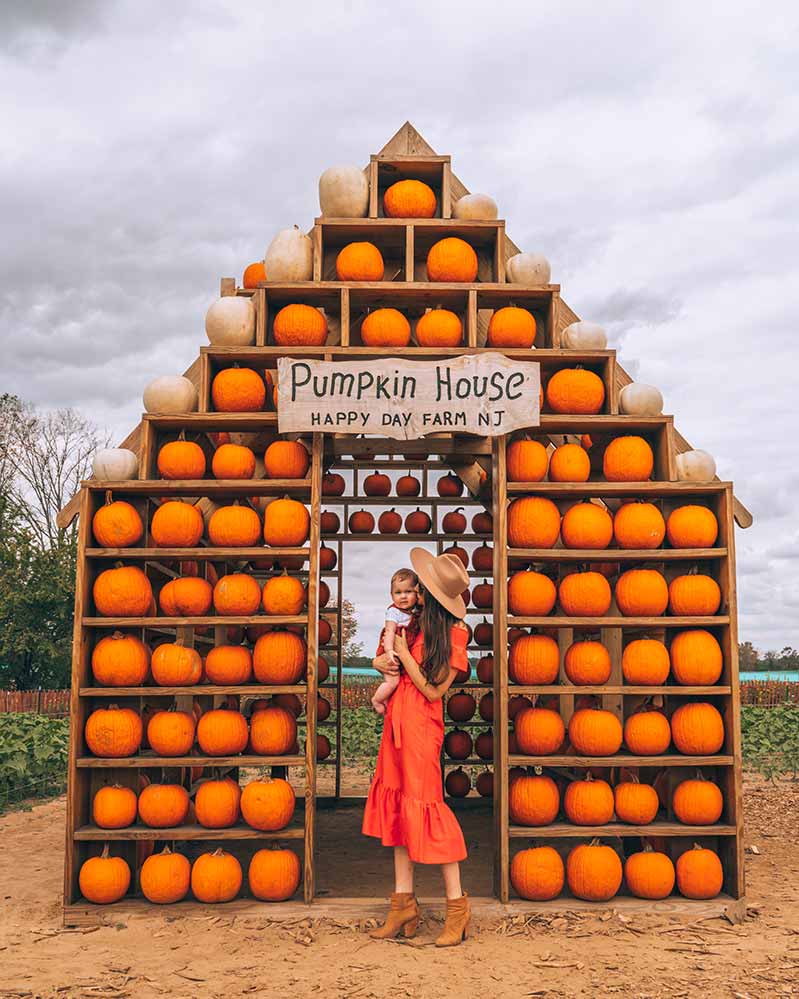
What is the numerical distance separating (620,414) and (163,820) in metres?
3.93

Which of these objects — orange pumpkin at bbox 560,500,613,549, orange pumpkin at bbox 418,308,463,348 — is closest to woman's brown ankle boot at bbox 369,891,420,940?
orange pumpkin at bbox 560,500,613,549

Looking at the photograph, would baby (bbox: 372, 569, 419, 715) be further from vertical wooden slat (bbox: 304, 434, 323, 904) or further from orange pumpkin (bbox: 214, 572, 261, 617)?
orange pumpkin (bbox: 214, 572, 261, 617)

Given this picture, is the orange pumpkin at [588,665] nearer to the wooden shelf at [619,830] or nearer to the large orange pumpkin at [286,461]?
the wooden shelf at [619,830]

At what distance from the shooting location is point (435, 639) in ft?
17.4

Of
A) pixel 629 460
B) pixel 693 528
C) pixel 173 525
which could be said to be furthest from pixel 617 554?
pixel 173 525

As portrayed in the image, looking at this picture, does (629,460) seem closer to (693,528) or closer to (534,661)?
(693,528)

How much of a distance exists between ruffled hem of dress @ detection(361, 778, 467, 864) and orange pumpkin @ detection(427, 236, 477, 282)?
3369mm

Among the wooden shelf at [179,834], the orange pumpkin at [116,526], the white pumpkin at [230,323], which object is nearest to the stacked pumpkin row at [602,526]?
the white pumpkin at [230,323]

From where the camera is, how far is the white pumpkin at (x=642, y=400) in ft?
20.9

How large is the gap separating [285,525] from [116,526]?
106 centimetres

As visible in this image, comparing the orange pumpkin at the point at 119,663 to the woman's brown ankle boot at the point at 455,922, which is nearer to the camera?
the woman's brown ankle boot at the point at 455,922

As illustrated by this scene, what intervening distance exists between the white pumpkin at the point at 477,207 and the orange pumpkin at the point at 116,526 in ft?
10.2

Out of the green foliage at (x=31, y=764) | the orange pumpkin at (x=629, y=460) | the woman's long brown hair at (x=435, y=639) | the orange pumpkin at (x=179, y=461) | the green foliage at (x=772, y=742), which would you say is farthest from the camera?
the green foliage at (x=772, y=742)

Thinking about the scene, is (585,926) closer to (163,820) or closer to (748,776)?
(163,820)
